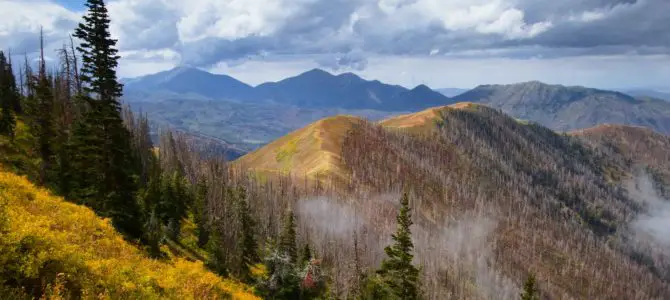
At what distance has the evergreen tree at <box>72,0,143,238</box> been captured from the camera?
43031 millimetres

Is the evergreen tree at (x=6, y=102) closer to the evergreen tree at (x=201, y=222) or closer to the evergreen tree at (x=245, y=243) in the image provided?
the evergreen tree at (x=201, y=222)

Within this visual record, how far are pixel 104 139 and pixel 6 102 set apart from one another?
47019mm

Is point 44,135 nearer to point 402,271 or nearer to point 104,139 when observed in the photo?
point 104,139

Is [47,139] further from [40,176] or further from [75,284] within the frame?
[75,284]

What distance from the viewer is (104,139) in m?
43.4

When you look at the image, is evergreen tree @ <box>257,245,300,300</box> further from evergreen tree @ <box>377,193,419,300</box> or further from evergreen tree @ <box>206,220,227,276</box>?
evergreen tree @ <box>377,193,419,300</box>

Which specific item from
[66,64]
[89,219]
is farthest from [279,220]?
[89,219]

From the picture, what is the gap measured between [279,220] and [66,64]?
75837 mm

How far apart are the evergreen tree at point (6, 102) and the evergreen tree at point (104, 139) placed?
88.1ft

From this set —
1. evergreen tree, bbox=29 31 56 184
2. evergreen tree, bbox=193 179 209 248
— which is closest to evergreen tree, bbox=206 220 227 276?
evergreen tree, bbox=193 179 209 248

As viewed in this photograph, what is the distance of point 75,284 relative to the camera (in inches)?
693

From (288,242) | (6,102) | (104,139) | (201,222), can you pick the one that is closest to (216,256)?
(288,242)

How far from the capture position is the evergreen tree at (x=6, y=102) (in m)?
64.1

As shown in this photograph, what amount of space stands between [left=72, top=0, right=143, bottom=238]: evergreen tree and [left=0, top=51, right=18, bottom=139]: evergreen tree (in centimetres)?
2687
